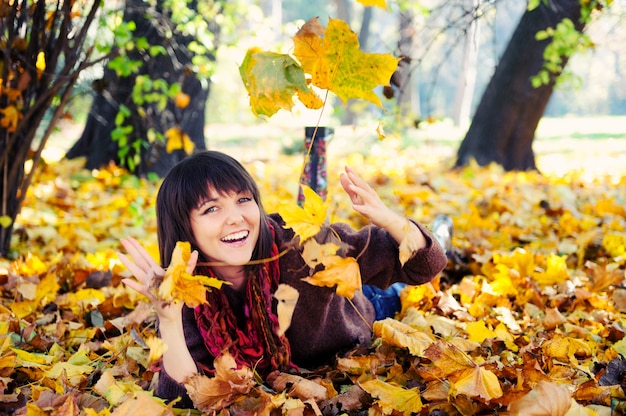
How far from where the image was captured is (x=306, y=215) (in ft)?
4.29

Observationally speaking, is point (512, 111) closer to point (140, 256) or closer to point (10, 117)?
point (10, 117)

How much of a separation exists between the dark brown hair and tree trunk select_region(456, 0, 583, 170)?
14.2ft

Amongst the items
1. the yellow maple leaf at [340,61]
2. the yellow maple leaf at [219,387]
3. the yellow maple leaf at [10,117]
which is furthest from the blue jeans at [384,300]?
the yellow maple leaf at [10,117]

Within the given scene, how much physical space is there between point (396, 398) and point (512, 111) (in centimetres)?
511

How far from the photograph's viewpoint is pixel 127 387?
1571 mm

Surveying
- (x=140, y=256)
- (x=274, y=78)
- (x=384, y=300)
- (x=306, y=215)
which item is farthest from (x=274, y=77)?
(x=384, y=300)

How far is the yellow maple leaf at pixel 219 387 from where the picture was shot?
1.43 meters

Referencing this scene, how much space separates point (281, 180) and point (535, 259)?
3553mm

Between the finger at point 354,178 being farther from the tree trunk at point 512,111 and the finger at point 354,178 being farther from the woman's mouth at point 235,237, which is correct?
the tree trunk at point 512,111

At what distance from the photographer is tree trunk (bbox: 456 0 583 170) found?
565 cm

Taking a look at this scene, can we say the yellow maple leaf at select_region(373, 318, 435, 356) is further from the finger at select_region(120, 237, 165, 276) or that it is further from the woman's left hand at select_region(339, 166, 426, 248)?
the finger at select_region(120, 237, 165, 276)

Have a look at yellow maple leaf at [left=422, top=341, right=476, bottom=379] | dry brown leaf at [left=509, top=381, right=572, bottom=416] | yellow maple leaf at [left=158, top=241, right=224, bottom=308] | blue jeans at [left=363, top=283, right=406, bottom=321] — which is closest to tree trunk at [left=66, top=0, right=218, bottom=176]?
blue jeans at [left=363, top=283, right=406, bottom=321]

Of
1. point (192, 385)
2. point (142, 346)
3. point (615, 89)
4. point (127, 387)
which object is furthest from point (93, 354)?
point (615, 89)

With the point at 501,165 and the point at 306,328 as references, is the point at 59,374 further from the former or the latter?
the point at 501,165
